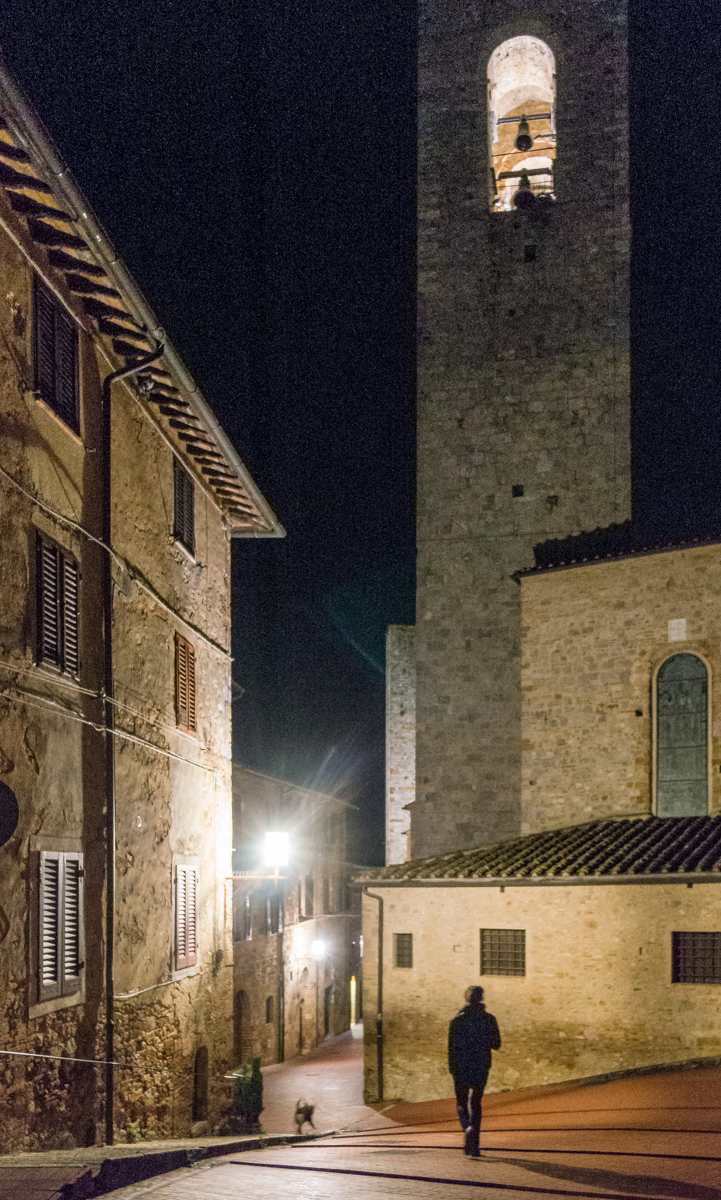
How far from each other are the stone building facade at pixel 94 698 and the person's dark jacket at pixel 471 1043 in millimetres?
2746

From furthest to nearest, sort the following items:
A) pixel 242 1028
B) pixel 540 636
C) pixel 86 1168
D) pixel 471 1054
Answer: pixel 242 1028, pixel 540 636, pixel 471 1054, pixel 86 1168

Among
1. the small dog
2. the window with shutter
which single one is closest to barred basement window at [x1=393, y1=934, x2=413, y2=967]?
the small dog

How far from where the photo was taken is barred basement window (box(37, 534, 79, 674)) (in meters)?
8.20

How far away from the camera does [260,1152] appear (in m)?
9.74

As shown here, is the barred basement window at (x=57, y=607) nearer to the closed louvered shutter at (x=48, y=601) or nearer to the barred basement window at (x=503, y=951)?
the closed louvered shutter at (x=48, y=601)

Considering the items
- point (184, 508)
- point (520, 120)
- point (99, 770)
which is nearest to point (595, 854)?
point (184, 508)

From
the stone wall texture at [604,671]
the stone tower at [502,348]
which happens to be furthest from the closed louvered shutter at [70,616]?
the stone tower at [502,348]

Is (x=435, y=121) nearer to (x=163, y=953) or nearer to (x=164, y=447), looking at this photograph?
(x=164, y=447)

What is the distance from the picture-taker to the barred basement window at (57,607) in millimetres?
8203

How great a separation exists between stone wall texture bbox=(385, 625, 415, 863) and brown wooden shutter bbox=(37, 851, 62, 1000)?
67.3 feet

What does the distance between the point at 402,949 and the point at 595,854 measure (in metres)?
3.42

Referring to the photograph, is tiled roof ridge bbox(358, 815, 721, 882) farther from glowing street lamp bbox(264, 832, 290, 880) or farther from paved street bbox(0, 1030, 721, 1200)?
paved street bbox(0, 1030, 721, 1200)

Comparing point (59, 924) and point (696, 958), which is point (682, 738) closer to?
point (696, 958)

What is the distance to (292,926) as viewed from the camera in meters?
30.4
